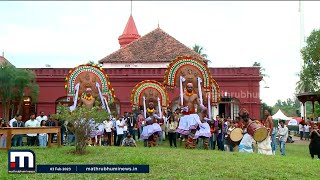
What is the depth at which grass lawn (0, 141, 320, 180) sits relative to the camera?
7898mm

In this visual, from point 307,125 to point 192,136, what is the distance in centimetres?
1697

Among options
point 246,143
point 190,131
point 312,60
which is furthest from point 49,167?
point 312,60

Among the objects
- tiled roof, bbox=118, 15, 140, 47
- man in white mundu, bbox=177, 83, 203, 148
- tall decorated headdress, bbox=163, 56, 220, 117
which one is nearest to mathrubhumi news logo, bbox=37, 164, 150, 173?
man in white mundu, bbox=177, 83, 203, 148

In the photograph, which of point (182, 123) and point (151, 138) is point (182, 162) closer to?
point (182, 123)

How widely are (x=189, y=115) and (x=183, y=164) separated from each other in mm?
4321

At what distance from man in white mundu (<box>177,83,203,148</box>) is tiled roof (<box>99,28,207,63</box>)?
45.9 ft

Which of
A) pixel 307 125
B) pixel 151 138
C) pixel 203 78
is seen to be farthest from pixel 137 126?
pixel 307 125

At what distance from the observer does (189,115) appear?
518 inches

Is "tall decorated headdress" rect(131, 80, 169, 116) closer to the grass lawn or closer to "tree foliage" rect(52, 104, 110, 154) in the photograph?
the grass lawn

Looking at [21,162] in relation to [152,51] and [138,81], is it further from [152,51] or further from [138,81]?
[152,51]

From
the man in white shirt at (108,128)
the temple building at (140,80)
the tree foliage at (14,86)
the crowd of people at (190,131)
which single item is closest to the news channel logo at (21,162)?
the crowd of people at (190,131)

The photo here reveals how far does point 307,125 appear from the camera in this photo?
27391 millimetres

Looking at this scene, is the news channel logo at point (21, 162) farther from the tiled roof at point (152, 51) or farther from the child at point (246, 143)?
the tiled roof at point (152, 51)

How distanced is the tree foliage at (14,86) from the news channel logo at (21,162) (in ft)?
59.2
